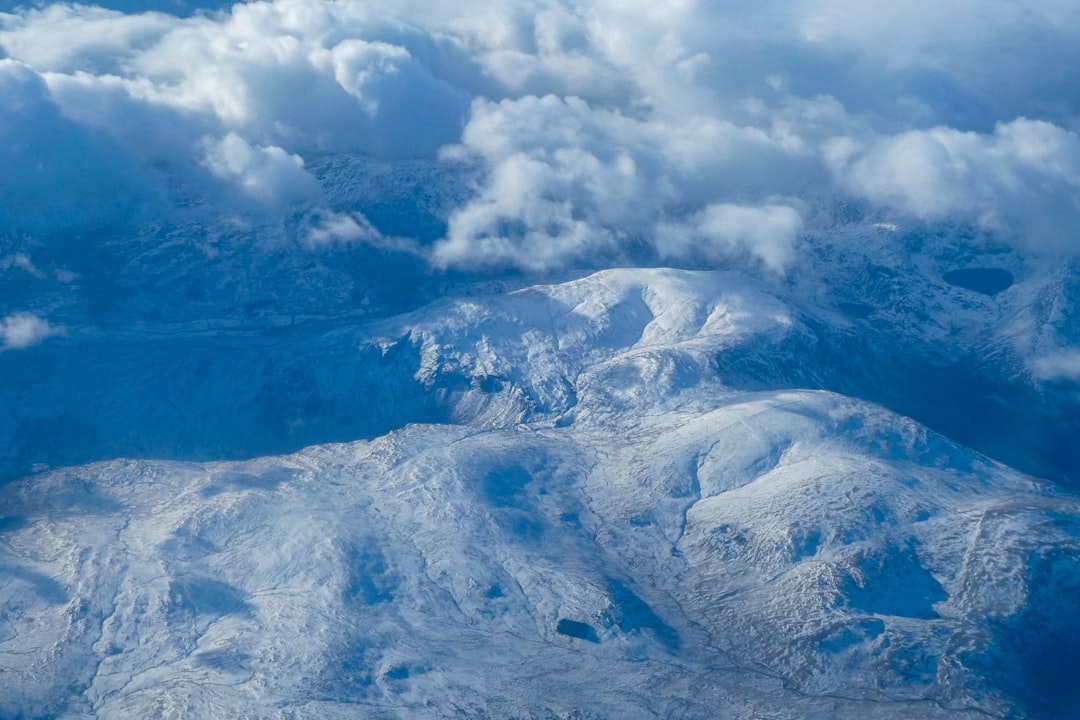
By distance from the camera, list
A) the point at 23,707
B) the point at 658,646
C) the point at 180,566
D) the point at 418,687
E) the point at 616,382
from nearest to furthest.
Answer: the point at 23,707 → the point at 418,687 → the point at 658,646 → the point at 180,566 → the point at 616,382

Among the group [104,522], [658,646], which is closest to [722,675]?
[658,646]

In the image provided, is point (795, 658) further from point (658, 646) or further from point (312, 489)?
point (312, 489)

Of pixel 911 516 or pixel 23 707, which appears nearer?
pixel 23 707

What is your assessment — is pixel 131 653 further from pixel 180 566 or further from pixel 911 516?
pixel 911 516

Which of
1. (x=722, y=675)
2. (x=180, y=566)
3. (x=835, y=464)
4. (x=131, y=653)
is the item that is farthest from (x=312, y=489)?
(x=835, y=464)

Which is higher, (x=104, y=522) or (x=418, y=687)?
(x=104, y=522)

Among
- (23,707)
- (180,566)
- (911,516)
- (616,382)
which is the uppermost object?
(616,382)

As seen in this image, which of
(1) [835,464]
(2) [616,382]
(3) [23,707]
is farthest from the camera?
(2) [616,382]
